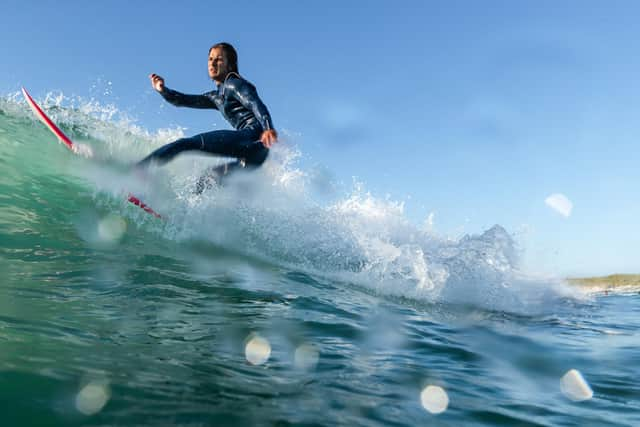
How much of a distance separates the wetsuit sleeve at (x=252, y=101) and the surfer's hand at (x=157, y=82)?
1387mm

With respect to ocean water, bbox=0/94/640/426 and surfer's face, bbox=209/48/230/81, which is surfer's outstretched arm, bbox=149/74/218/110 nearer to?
surfer's face, bbox=209/48/230/81

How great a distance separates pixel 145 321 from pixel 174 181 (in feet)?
16.4

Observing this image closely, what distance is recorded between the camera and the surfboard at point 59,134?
661 centimetres

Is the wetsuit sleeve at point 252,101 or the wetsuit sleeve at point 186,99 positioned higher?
the wetsuit sleeve at point 186,99

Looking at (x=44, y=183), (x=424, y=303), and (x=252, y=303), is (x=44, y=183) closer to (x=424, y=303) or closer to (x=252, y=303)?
(x=252, y=303)

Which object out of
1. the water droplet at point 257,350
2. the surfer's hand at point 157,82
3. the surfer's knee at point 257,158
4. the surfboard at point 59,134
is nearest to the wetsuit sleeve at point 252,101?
the surfer's knee at point 257,158

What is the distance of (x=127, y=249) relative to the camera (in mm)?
5848

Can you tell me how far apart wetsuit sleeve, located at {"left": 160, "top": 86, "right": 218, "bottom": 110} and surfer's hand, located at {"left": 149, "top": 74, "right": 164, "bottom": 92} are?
76mm

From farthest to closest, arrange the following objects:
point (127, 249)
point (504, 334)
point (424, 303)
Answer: point (424, 303), point (127, 249), point (504, 334)

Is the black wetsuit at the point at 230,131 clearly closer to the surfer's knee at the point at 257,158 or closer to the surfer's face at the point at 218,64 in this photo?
the surfer's knee at the point at 257,158

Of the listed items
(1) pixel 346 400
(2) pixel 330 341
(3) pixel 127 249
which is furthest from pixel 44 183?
(1) pixel 346 400

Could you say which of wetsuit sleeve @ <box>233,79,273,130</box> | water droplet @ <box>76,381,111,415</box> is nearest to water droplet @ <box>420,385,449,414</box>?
water droplet @ <box>76,381,111,415</box>

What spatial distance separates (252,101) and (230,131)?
54 centimetres

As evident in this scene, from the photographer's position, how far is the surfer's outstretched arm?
695cm
